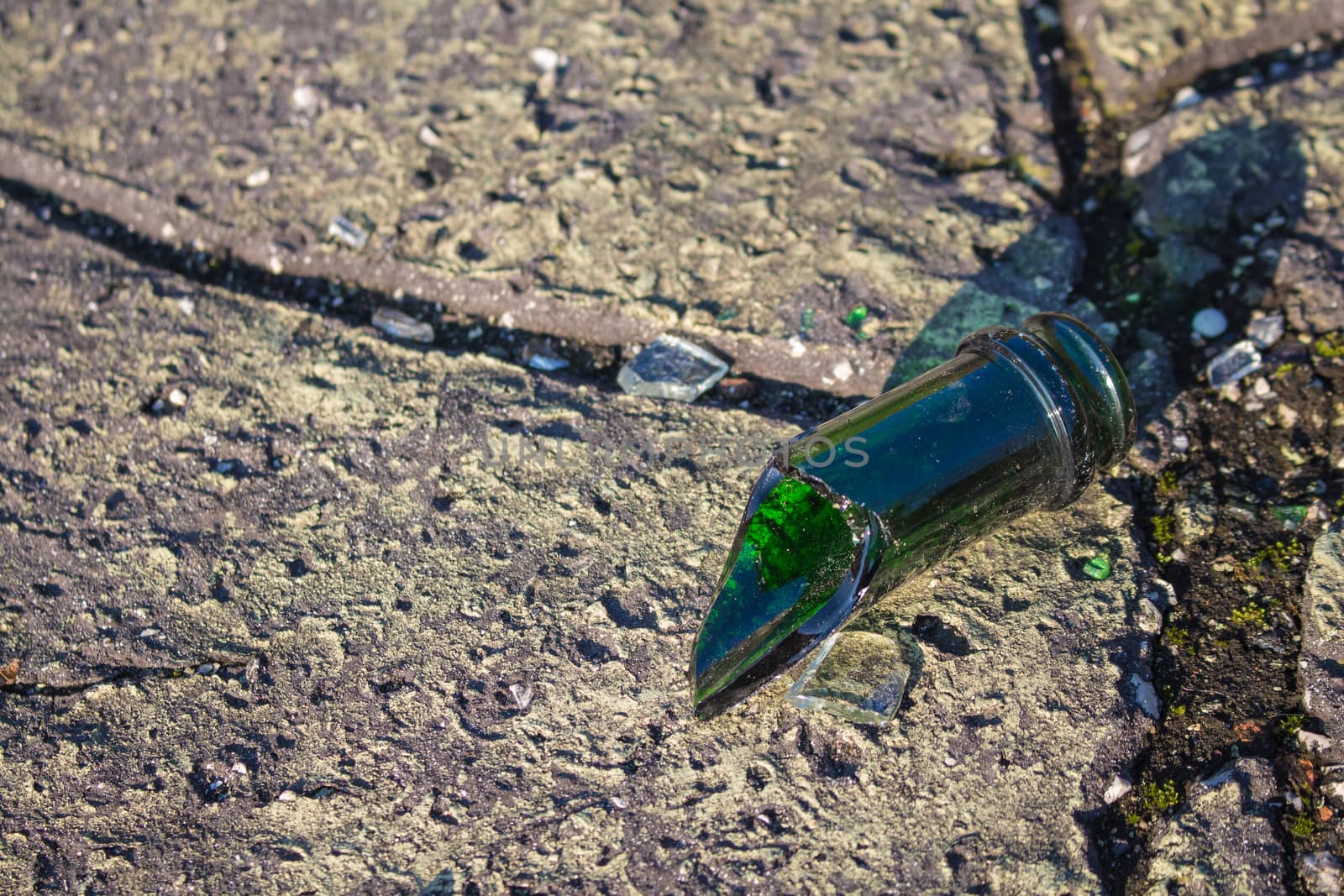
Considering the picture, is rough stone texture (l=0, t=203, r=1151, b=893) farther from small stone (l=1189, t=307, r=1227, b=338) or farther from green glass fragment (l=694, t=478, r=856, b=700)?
small stone (l=1189, t=307, r=1227, b=338)

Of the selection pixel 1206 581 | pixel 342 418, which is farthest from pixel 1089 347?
pixel 342 418

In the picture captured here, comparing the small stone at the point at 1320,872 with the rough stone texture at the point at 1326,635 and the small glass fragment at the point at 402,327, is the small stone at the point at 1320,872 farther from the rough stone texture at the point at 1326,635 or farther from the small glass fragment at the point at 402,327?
the small glass fragment at the point at 402,327

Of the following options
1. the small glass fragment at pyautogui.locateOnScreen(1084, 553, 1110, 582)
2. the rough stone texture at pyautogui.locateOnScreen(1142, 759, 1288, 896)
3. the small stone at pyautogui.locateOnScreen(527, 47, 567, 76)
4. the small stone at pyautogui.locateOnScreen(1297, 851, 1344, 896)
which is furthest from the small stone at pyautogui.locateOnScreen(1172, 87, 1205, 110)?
the small stone at pyautogui.locateOnScreen(1297, 851, 1344, 896)

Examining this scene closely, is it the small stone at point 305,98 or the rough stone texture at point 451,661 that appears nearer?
the rough stone texture at point 451,661

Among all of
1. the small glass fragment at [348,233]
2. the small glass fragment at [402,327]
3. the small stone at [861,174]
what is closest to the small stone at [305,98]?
the small glass fragment at [348,233]

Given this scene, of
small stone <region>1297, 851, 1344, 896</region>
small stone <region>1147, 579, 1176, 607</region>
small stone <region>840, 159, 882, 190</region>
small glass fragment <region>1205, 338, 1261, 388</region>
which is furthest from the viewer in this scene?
small stone <region>840, 159, 882, 190</region>

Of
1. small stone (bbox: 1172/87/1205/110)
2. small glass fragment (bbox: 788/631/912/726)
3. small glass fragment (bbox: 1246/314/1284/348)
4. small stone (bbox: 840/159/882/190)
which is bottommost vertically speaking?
small glass fragment (bbox: 788/631/912/726)

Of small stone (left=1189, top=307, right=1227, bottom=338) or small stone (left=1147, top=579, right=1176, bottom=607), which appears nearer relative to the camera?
small stone (left=1147, top=579, right=1176, bottom=607)
